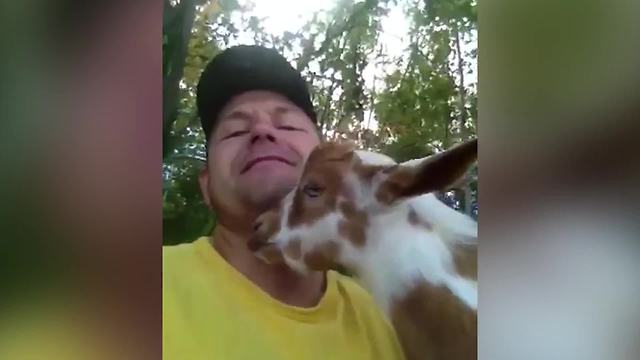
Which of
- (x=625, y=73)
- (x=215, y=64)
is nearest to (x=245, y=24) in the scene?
(x=215, y=64)

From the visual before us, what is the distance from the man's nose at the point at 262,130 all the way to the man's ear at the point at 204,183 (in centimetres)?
8

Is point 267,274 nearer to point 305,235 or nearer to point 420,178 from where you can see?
point 305,235

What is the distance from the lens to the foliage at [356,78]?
110 centimetres

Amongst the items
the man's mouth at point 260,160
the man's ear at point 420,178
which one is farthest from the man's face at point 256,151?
the man's ear at point 420,178

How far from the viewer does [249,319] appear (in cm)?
111

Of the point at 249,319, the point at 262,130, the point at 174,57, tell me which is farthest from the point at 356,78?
the point at 249,319

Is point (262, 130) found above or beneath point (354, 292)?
above

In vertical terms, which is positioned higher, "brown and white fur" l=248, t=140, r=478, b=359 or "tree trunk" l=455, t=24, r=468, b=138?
"tree trunk" l=455, t=24, r=468, b=138

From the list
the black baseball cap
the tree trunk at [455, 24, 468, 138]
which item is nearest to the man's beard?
the black baseball cap

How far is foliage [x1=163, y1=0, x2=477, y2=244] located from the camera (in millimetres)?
1103

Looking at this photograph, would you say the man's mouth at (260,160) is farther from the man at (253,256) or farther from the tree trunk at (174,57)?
the tree trunk at (174,57)

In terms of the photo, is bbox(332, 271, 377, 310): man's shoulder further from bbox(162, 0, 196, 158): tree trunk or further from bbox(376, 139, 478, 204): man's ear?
bbox(162, 0, 196, 158): tree trunk

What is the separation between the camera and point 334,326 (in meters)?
1.13

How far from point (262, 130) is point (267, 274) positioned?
0.22 meters
